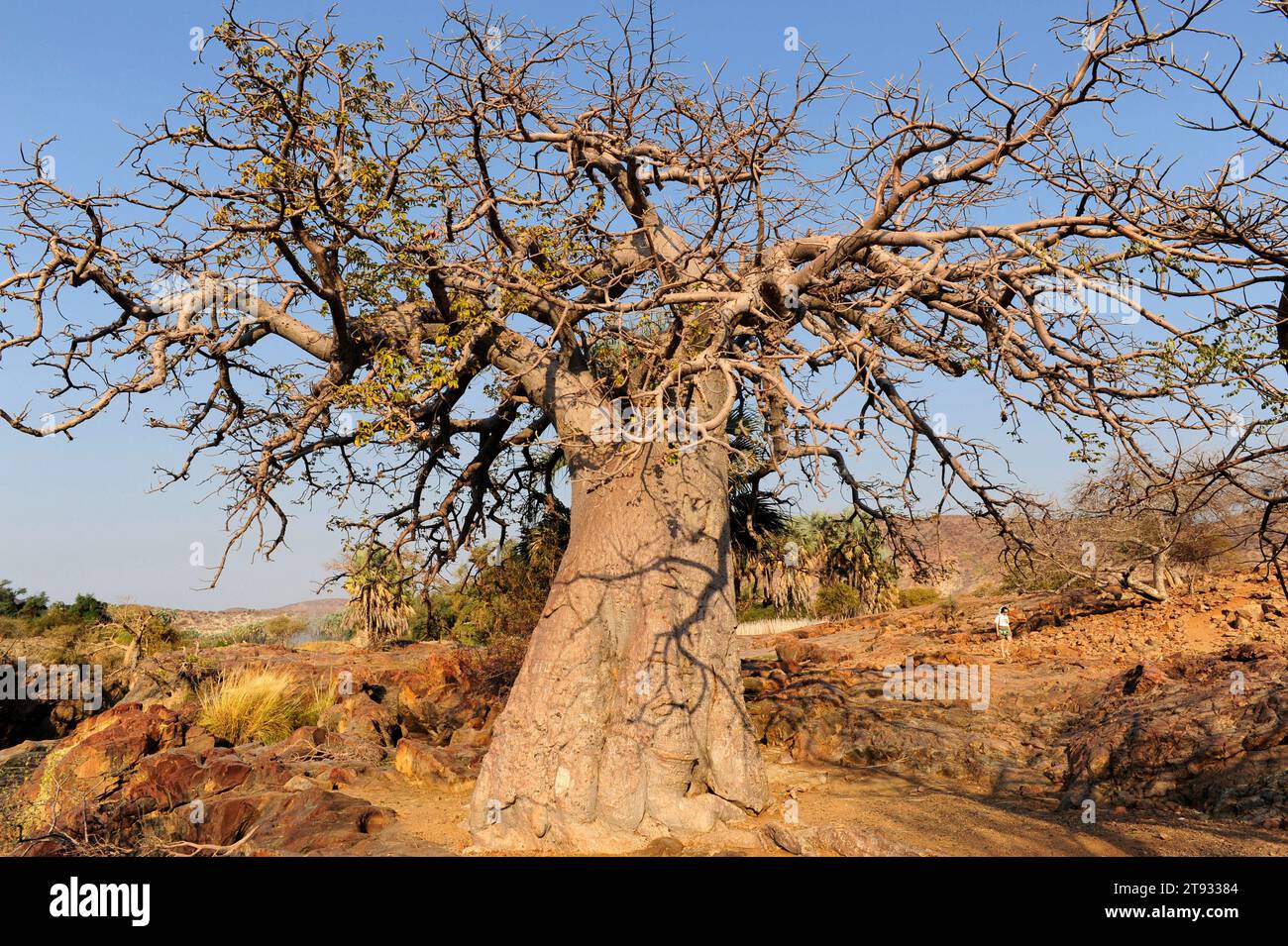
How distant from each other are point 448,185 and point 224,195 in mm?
1532

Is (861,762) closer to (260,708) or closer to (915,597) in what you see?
(260,708)

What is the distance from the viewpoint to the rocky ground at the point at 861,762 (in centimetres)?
550

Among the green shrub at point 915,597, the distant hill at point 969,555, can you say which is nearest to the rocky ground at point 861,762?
the distant hill at point 969,555

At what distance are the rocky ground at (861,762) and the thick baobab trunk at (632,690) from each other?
1.16 ft

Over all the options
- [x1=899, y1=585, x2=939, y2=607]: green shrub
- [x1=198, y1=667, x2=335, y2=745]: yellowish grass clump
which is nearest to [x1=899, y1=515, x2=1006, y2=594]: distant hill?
[x1=899, y1=585, x2=939, y2=607]: green shrub

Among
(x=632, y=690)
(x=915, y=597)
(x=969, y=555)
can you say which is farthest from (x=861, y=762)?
(x=969, y=555)

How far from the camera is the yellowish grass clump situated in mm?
9328

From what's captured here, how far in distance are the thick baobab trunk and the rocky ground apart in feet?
1.16

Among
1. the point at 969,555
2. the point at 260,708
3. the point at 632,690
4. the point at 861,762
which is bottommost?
the point at 861,762

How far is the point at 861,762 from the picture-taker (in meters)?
7.80

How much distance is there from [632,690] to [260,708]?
5.29 metres

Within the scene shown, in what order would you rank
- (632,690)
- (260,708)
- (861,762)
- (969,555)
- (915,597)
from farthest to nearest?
(969,555)
(915,597)
(260,708)
(861,762)
(632,690)

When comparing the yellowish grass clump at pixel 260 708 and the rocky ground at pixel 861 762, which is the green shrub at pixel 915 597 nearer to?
the rocky ground at pixel 861 762
